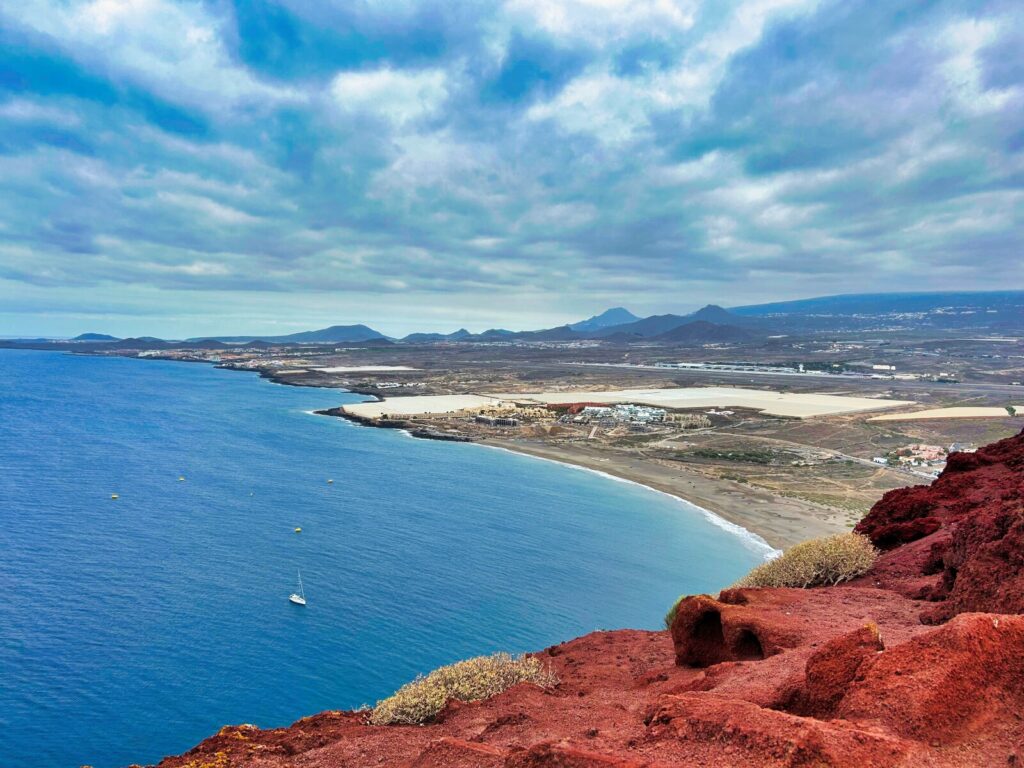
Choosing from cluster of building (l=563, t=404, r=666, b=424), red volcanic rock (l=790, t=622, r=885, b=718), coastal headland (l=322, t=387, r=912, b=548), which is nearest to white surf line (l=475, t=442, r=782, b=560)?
coastal headland (l=322, t=387, r=912, b=548)

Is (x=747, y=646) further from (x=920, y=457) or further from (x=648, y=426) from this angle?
(x=648, y=426)

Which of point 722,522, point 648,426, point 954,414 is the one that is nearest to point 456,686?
point 722,522

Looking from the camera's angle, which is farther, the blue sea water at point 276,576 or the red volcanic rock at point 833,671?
the blue sea water at point 276,576

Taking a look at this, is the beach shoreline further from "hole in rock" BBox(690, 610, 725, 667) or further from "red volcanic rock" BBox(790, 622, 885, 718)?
"red volcanic rock" BBox(790, 622, 885, 718)

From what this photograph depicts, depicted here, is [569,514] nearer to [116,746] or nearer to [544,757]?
[116,746]

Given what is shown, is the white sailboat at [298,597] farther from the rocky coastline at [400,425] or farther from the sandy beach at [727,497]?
the rocky coastline at [400,425]

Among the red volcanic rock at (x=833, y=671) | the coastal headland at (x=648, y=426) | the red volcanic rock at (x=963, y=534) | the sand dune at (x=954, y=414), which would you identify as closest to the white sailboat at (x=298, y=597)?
the red volcanic rock at (x=963, y=534)
